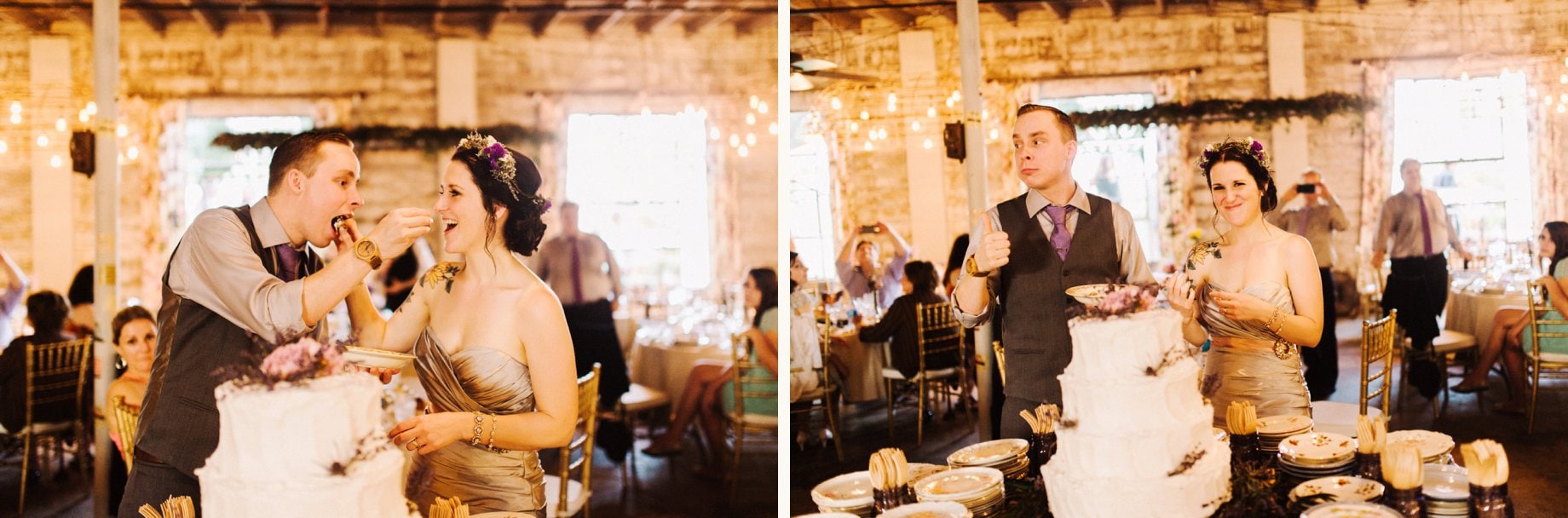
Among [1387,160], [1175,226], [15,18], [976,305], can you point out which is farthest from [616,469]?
[1387,160]

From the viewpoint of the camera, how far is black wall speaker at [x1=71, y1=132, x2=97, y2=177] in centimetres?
325

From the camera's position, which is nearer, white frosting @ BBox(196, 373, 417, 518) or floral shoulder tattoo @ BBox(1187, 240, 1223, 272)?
white frosting @ BBox(196, 373, 417, 518)

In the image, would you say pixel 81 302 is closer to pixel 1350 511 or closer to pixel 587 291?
pixel 587 291

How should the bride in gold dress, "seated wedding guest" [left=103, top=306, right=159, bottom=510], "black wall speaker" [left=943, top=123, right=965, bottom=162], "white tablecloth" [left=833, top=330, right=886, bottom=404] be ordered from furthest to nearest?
"white tablecloth" [left=833, top=330, right=886, bottom=404], "black wall speaker" [left=943, top=123, right=965, bottom=162], "seated wedding guest" [left=103, top=306, right=159, bottom=510], the bride in gold dress

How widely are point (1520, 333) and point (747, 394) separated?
9.31ft

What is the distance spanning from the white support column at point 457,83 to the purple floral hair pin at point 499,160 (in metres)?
0.23

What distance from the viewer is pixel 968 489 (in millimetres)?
3094

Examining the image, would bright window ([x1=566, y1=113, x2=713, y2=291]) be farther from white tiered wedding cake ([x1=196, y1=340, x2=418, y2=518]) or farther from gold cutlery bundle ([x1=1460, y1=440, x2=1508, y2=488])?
gold cutlery bundle ([x1=1460, y1=440, x2=1508, y2=488])

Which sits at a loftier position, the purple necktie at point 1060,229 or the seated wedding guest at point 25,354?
the purple necktie at point 1060,229

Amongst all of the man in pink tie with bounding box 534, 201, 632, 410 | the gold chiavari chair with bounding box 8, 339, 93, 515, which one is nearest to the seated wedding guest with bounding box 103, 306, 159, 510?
the gold chiavari chair with bounding box 8, 339, 93, 515

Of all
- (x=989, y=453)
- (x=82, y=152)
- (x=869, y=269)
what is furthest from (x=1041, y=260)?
(x=82, y=152)

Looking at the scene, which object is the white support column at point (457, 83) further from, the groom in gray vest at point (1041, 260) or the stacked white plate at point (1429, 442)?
the stacked white plate at point (1429, 442)

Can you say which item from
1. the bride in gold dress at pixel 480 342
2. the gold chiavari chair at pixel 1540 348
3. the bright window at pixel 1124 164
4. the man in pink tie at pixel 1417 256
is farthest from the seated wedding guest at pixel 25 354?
the gold chiavari chair at pixel 1540 348

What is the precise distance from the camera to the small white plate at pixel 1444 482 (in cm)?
272
